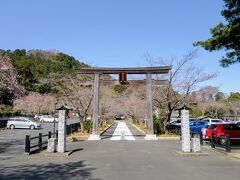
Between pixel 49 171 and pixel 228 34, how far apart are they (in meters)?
8.96

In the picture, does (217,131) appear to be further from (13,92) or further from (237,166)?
(13,92)

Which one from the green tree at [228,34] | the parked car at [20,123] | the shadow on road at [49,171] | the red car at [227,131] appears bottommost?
the shadow on road at [49,171]

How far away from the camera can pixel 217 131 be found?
22.6m

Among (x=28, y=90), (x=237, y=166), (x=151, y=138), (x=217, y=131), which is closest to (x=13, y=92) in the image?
(x=28, y=90)

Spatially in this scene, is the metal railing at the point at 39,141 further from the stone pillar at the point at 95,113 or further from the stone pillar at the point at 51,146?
the stone pillar at the point at 95,113

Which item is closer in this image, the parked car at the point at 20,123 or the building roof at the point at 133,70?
the building roof at the point at 133,70

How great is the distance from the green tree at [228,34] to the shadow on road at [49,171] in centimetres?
745

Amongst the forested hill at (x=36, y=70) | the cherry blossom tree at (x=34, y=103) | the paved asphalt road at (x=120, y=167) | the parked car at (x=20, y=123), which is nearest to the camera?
the paved asphalt road at (x=120, y=167)

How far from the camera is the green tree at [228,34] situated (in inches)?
544

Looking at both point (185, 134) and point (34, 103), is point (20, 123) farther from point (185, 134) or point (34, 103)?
point (34, 103)

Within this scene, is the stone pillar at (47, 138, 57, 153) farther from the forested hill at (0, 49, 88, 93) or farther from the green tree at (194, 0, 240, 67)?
the forested hill at (0, 49, 88, 93)

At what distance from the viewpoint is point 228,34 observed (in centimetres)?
1373

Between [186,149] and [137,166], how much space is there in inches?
198

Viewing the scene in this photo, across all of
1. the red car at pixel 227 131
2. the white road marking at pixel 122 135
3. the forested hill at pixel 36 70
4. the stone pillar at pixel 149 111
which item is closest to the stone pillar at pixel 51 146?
the red car at pixel 227 131
